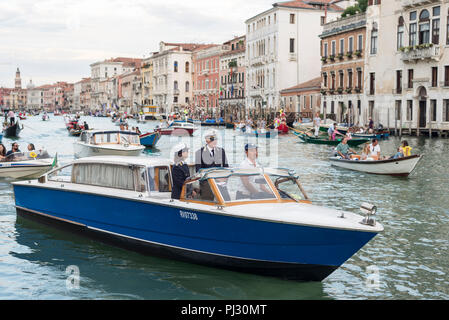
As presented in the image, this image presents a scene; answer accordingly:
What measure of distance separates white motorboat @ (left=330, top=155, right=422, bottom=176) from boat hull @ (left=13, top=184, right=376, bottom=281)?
407 inches

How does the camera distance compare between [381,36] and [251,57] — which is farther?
[251,57]

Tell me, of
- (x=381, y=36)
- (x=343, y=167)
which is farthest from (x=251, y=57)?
(x=343, y=167)

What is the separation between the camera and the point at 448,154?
903 inches

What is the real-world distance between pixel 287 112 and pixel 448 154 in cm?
3121

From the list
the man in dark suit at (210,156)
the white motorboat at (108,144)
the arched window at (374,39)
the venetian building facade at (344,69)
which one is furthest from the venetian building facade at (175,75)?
the man in dark suit at (210,156)

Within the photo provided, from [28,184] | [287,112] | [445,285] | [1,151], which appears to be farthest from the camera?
[287,112]

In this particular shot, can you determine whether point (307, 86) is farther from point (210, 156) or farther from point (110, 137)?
point (210, 156)

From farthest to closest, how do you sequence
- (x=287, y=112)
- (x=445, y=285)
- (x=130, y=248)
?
1. (x=287, y=112)
2. (x=130, y=248)
3. (x=445, y=285)

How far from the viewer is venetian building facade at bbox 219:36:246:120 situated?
68438mm

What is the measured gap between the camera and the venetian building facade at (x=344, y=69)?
138 ft

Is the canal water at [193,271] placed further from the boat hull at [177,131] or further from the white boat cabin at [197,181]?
the boat hull at [177,131]

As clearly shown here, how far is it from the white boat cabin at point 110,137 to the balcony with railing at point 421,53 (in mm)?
20312

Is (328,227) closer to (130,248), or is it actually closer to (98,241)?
(130,248)
